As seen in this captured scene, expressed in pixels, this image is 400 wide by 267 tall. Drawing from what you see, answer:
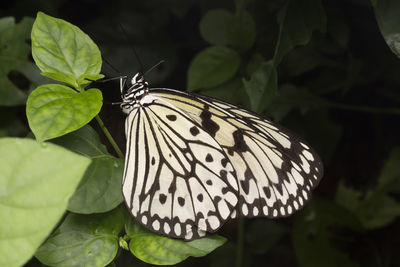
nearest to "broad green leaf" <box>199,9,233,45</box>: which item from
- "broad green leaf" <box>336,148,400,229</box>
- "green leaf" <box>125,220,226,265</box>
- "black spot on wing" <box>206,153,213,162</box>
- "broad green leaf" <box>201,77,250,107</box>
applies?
"broad green leaf" <box>201,77,250,107</box>

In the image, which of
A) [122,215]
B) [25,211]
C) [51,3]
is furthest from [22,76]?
[25,211]

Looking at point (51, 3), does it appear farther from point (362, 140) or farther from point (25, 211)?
point (362, 140)

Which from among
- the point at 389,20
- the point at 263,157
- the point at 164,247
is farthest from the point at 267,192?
the point at 389,20

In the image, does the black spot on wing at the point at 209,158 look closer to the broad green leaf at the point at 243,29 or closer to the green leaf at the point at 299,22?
the green leaf at the point at 299,22

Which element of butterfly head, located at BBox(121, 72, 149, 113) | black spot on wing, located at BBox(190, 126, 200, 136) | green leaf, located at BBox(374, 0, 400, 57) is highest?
green leaf, located at BBox(374, 0, 400, 57)

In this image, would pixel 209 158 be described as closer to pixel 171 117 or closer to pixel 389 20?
pixel 171 117

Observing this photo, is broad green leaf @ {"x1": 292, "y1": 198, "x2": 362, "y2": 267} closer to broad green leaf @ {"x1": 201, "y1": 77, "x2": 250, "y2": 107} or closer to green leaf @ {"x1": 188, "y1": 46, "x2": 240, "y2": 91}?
broad green leaf @ {"x1": 201, "y1": 77, "x2": 250, "y2": 107}
